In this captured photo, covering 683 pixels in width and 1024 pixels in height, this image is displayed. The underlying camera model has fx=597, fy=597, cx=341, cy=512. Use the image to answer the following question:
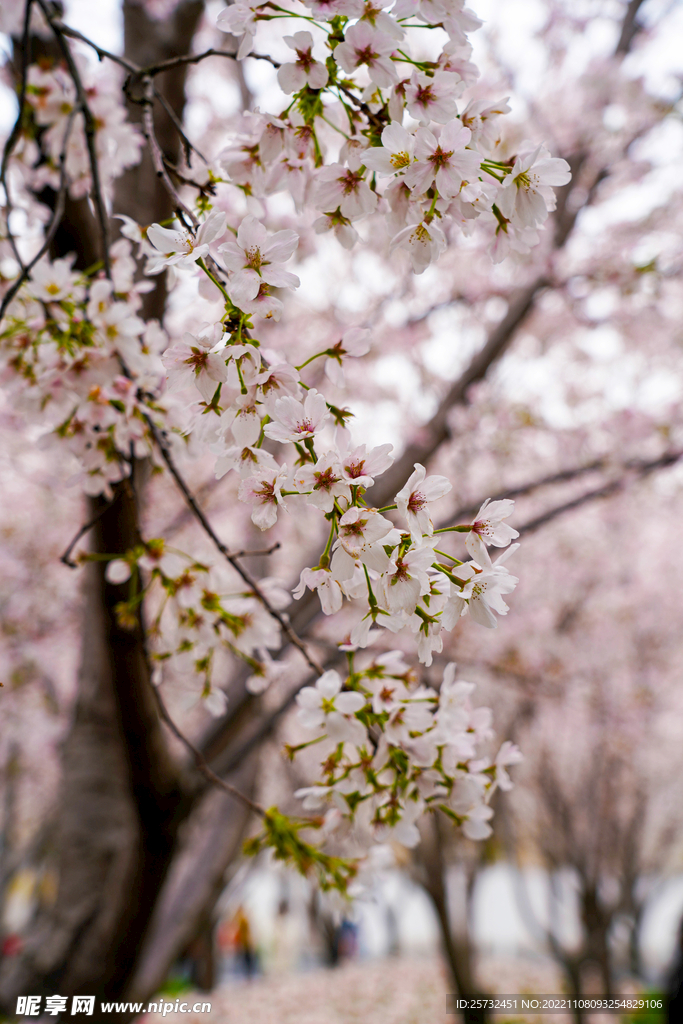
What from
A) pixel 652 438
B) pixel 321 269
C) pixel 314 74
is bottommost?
pixel 314 74

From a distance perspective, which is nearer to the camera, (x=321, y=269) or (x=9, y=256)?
(x=9, y=256)

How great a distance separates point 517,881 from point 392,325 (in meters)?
8.64

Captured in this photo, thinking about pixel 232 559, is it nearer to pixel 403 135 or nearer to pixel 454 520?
pixel 403 135

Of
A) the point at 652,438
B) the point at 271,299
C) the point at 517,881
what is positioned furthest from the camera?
the point at 517,881

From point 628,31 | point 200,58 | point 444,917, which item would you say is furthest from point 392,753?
point 444,917

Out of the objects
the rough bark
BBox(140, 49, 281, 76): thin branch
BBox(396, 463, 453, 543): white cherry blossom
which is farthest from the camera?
the rough bark

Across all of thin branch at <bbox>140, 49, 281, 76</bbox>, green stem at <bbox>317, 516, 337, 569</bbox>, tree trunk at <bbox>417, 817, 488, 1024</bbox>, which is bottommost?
tree trunk at <bbox>417, 817, 488, 1024</bbox>

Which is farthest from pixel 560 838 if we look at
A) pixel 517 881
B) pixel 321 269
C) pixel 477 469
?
pixel 321 269

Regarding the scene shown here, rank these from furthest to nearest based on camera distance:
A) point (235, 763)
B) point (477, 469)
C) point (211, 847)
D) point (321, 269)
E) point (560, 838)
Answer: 1. point (560, 838)
2. point (321, 269)
3. point (477, 469)
4. point (211, 847)
5. point (235, 763)

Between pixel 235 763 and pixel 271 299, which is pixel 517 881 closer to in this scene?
pixel 235 763

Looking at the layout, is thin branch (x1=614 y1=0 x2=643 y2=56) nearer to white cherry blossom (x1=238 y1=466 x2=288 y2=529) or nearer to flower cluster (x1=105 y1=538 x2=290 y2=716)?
flower cluster (x1=105 y1=538 x2=290 y2=716)

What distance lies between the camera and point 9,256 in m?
1.40

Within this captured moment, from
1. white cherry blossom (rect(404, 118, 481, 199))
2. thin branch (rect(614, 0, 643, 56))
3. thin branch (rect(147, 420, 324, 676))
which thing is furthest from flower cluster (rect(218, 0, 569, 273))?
thin branch (rect(614, 0, 643, 56))

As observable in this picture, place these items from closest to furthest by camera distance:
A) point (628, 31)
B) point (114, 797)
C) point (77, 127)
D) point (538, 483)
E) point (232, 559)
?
point (232, 559) < point (77, 127) < point (114, 797) < point (538, 483) < point (628, 31)
